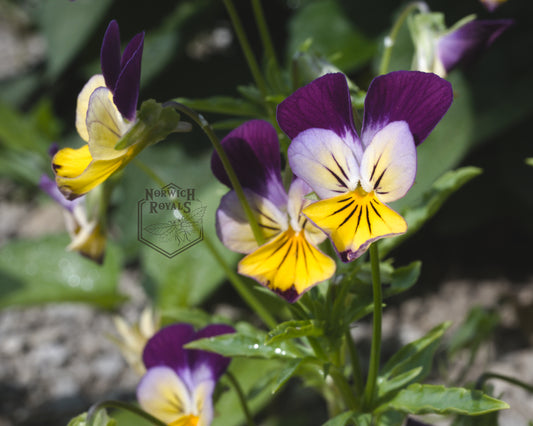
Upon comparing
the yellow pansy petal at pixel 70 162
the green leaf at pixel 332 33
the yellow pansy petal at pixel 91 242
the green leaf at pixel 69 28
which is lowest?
the yellow pansy petal at pixel 91 242

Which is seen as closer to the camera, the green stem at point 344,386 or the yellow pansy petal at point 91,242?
the green stem at point 344,386

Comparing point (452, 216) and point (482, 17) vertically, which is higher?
point (482, 17)

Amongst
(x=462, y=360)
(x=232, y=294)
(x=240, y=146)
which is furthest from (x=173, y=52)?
(x=240, y=146)

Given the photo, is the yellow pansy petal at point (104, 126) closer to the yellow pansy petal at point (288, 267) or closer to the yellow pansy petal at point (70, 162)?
the yellow pansy petal at point (70, 162)

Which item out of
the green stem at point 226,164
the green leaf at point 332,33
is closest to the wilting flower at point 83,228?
the green stem at point 226,164

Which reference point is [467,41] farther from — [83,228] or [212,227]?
[212,227]

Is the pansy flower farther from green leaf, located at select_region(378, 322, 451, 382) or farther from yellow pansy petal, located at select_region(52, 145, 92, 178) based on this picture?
green leaf, located at select_region(378, 322, 451, 382)

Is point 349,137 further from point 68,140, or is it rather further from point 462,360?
point 68,140
